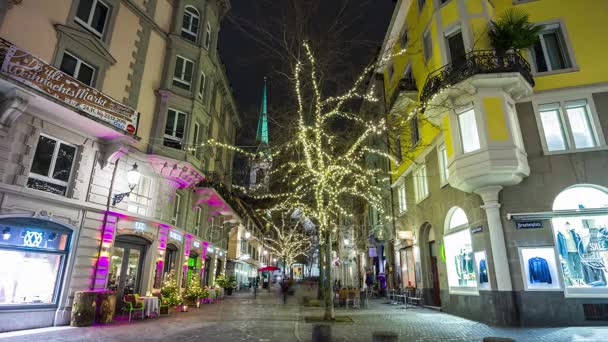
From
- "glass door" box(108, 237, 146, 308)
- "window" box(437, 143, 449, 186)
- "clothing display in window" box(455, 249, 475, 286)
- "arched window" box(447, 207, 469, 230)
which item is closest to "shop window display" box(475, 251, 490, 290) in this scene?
"clothing display in window" box(455, 249, 475, 286)

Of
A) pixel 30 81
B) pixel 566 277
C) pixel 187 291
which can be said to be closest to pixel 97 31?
pixel 30 81

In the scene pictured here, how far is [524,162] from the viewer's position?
1182cm

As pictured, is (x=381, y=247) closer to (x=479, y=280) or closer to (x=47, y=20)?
(x=479, y=280)

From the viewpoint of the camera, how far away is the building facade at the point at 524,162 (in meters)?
11.1

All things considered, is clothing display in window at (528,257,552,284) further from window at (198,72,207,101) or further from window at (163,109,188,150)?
window at (198,72,207,101)

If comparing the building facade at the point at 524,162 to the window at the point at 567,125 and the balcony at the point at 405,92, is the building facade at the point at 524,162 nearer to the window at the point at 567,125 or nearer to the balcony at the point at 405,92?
the window at the point at 567,125

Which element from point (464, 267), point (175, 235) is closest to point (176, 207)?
point (175, 235)

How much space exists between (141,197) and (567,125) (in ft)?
60.6

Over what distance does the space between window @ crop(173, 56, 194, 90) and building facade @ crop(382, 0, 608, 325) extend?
41.1 feet

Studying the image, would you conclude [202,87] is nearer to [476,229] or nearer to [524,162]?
[476,229]

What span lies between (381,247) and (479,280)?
16945 millimetres

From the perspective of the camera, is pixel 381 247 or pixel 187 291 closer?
pixel 187 291

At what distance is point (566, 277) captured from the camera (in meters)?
11.1

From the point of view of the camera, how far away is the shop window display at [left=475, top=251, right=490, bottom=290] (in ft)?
39.0
